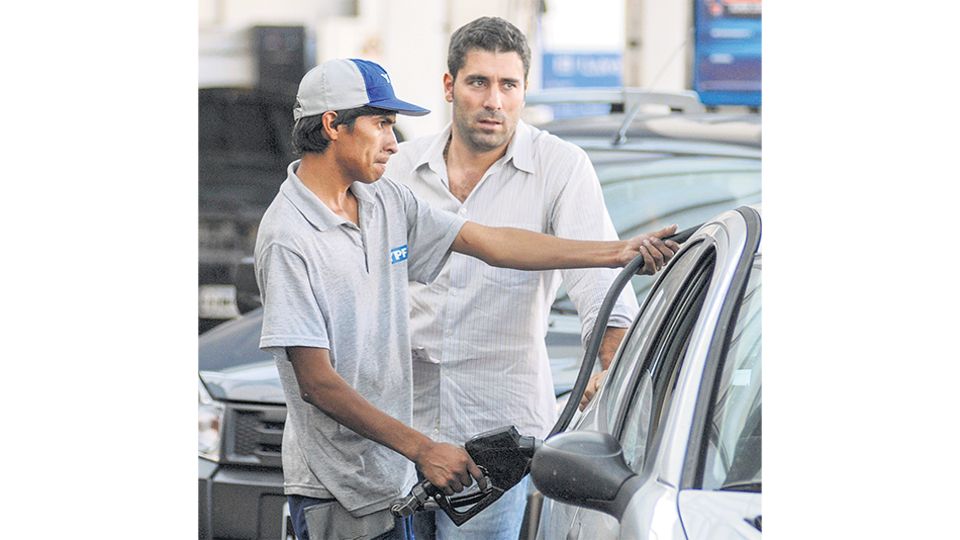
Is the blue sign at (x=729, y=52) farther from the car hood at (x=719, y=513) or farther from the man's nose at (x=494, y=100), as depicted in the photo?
the car hood at (x=719, y=513)

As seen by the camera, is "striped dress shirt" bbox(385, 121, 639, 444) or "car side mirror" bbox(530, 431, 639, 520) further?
"striped dress shirt" bbox(385, 121, 639, 444)

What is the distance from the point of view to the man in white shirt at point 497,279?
301cm

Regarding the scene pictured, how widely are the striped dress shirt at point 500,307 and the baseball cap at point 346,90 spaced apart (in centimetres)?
56

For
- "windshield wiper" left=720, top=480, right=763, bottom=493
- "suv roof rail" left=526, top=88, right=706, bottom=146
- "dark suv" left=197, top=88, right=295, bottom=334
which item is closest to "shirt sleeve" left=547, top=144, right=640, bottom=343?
"windshield wiper" left=720, top=480, right=763, bottom=493

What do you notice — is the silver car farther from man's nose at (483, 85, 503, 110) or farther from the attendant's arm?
man's nose at (483, 85, 503, 110)

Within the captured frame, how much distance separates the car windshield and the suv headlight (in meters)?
2.39

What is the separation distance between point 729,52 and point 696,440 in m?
6.72

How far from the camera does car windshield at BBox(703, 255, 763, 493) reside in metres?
1.67

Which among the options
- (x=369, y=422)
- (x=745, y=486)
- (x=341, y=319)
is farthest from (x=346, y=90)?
(x=745, y=486)

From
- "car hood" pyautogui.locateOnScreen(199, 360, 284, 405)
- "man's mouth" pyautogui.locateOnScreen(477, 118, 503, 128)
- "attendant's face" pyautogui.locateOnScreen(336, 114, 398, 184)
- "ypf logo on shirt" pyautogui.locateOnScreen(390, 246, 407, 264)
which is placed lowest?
"car hood" pyautogui.locateOnScreen(199, 360, 284, 405)

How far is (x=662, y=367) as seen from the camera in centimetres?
205

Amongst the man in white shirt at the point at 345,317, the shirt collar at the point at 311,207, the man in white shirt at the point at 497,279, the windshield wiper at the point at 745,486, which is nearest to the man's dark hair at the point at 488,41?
the man in white shirt at the point at 497,279

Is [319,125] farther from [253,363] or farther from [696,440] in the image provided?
[253,363]
